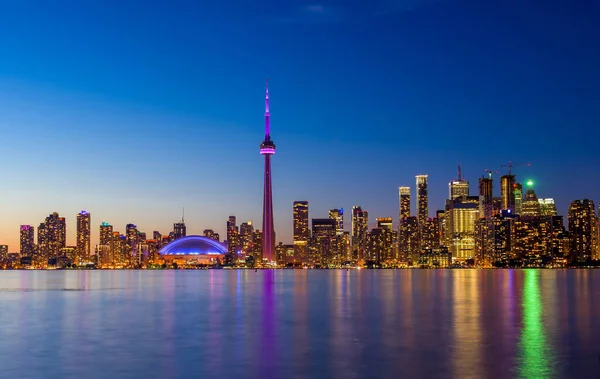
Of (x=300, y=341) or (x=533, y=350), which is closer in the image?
(x=533, y=350)

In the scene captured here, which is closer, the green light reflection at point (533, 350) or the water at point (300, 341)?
the green light reflection at point (533, 350)

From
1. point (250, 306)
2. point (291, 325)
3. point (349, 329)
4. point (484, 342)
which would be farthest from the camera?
point (250, 306)

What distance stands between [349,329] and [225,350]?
544 inches

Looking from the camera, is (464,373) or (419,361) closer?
(464,373)

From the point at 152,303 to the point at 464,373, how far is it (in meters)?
55.1

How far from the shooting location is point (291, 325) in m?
55.6

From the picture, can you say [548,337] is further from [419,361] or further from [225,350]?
[225,350]

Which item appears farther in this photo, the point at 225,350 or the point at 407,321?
the point at 407,321

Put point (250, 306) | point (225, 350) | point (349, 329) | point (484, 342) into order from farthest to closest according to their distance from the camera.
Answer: point (250, 306)
point (349, 329)
point (484, 342)
point (225, 350)

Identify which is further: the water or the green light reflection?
the water

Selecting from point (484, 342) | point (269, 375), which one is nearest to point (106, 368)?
point (269, 375)

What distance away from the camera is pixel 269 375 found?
106ft

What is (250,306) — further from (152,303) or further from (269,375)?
(269,375)

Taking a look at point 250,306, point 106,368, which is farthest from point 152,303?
point 106,368
